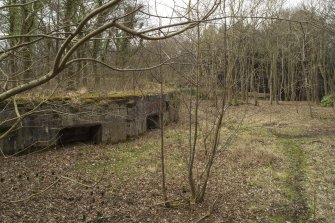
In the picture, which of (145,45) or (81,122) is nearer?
(145,45)

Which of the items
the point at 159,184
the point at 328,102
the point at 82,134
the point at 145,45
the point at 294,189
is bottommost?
the point at 294,189

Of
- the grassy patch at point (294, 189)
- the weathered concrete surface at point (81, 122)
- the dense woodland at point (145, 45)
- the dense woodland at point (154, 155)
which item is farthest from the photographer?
the weathered concrete surface at point (81, 122)

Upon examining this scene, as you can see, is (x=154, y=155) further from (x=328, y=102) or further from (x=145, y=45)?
(x=328, y=102)

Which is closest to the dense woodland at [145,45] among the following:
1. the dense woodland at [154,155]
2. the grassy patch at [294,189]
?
the dense woodland at [154,155]

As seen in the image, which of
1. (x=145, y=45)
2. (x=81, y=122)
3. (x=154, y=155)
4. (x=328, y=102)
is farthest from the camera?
(x=328, y=102)

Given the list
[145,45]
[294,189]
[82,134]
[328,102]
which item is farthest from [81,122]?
[328,102]

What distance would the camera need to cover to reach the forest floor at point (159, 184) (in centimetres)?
546

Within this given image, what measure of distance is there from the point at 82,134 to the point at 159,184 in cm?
403

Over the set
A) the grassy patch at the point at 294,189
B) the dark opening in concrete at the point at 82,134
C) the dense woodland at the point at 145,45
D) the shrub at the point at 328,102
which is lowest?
the grassy patch at the point at 294,189

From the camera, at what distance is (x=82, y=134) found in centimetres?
996

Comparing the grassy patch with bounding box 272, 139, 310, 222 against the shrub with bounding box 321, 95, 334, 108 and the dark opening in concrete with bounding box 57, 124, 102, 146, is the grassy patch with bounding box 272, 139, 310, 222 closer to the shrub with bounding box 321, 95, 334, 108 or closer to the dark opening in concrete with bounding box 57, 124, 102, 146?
the dark opening in concrete with bounding box 57, 124, 102, 146

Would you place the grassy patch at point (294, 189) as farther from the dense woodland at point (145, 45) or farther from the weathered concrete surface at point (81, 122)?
the weathered concrete surface at point (81, 122)

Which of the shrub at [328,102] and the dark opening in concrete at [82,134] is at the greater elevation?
the shrub at [328,102]

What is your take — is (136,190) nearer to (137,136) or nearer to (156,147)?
(156,147)
